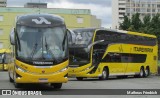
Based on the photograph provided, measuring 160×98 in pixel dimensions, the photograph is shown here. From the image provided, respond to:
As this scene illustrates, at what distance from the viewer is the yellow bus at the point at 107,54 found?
29.1 metres

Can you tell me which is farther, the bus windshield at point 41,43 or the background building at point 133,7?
the background building at point 133,7

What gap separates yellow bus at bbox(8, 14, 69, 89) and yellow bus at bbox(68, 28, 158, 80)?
19.6ft

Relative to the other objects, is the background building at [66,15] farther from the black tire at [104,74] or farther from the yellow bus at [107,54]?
the black tire at [104,74]

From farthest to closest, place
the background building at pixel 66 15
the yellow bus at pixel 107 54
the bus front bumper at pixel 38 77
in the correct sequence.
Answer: the background building at pixel 66 15
the yellow bus at pixel 107 54
the bus front bumper at pixel 38 77

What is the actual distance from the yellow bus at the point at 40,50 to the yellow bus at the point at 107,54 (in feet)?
19.6

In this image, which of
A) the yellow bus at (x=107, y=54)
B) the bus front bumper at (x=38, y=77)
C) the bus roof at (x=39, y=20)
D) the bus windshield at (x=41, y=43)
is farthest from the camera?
the yellow bus at (x=107, y=54)

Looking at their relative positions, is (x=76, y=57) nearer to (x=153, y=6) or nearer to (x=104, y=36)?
(x=104, y=36)

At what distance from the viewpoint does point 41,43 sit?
19438mm

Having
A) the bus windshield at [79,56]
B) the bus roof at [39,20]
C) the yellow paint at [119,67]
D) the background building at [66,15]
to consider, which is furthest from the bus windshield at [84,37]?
the background building at [66,15]

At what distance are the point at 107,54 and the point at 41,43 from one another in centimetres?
1193

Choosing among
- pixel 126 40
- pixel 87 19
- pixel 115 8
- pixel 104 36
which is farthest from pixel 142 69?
pixel 115 8

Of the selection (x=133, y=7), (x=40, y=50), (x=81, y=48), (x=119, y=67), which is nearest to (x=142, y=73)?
(x=119, y=67)

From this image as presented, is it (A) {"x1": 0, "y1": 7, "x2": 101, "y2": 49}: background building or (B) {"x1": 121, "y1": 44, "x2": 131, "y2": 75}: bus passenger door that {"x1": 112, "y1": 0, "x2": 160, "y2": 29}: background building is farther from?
(B) {"x1": 121, "y1": 44, "x2": 131, "y2": 75}: bus passenger door

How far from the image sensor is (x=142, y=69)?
122 feet
